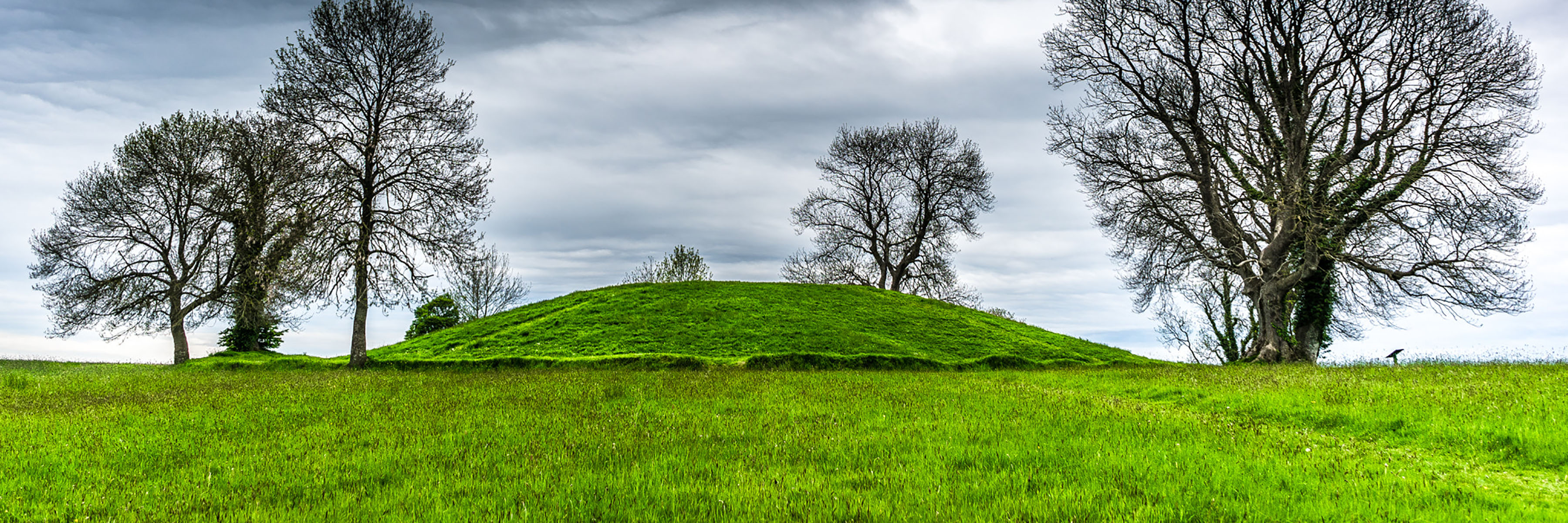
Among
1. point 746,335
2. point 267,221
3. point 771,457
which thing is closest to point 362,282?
point 267,221

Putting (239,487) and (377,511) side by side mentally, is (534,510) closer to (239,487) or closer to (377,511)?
(377,511)

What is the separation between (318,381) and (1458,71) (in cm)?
3592

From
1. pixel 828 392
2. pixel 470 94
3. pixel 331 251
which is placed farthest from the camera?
pixel 470 94

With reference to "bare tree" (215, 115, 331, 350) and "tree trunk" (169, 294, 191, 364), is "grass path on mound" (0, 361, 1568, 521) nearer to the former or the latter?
"bare tree" (215, 115, 331, 350)

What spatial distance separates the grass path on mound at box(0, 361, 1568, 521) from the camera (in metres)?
6.25

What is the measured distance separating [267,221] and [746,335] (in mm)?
17209

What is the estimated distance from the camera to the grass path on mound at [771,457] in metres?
6.25

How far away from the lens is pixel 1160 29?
28.5m

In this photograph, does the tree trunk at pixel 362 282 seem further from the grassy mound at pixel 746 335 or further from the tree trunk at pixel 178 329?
the tree trunk at pixel 178 329

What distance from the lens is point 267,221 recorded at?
25.3 metres

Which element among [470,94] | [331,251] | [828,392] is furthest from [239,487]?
[470,94]

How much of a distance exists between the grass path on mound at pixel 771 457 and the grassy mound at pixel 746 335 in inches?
375

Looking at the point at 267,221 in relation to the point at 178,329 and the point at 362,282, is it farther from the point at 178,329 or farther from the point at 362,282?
the point at 178,329

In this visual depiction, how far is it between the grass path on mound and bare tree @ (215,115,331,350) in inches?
365
